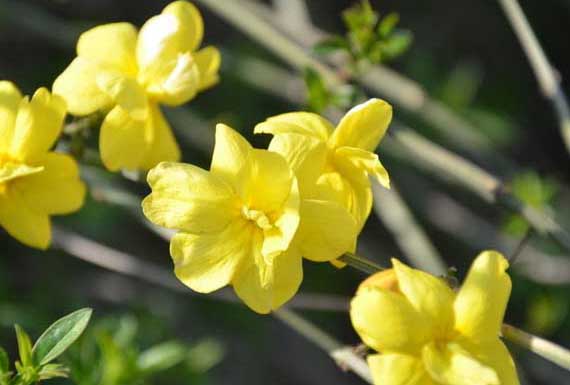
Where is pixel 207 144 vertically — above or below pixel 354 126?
below

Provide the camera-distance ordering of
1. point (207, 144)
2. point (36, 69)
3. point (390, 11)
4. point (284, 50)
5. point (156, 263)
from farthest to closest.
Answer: point (390, 11) < point (156, 263) < point (36, 69) < point (207, 144) < point (284, 50)

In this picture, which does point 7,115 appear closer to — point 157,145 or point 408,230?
point 157,145

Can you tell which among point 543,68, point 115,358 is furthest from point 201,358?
point 543,68

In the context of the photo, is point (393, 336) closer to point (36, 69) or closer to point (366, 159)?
point (366, 159)

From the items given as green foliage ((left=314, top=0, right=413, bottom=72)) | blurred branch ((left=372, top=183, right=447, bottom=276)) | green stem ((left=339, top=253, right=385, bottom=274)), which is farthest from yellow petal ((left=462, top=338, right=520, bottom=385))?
blurred branch ((left=372, top=183, right=447, bottom=276))

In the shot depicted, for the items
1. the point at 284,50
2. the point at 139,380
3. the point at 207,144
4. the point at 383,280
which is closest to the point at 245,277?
the point at 383,280

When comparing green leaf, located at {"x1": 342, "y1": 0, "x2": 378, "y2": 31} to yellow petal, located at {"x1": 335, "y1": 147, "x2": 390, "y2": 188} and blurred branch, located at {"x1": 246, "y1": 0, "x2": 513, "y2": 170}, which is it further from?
yellow petal, located at {"x1": 335, "y1": 147, "x2": 390, "y2": 188}
